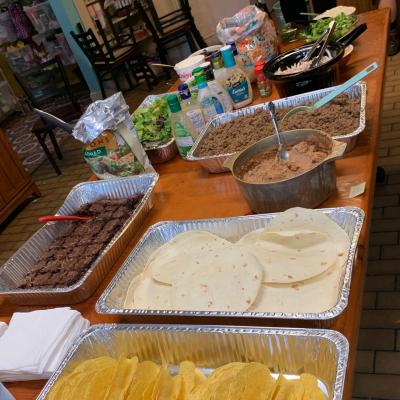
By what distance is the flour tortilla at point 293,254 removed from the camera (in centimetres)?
89

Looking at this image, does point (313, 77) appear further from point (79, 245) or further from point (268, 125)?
point (79, 245)

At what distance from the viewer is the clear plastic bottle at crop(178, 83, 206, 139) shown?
1.54m

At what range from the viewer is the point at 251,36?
200 centimetres

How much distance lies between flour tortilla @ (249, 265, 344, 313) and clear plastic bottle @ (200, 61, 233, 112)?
0.95 metres

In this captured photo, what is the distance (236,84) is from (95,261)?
1.01 m

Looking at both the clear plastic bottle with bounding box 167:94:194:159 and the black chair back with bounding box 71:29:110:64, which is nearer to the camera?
the clear plastic bottle with bounding box 167:94:194:159

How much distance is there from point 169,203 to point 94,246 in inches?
11.9

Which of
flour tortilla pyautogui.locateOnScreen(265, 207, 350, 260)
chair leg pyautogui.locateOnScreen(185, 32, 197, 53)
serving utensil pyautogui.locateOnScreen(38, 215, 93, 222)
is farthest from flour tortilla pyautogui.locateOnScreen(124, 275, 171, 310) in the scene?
chair leg pyautogui.locateOnScreen(185, 32, 197, 53)

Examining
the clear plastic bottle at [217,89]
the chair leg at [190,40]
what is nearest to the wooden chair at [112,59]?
the chair leg at [190,40]

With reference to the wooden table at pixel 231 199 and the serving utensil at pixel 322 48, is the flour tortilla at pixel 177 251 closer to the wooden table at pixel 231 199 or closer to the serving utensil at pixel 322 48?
the wooden table at pixel 231 199

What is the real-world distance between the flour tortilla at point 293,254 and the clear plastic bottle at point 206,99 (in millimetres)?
772

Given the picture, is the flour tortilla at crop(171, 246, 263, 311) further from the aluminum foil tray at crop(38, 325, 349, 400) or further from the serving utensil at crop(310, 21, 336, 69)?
the serving utensil at crop(310, 21, 336, 69)

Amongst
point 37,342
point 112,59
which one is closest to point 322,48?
point 37,342

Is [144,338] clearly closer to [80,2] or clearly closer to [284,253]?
[284,253]
